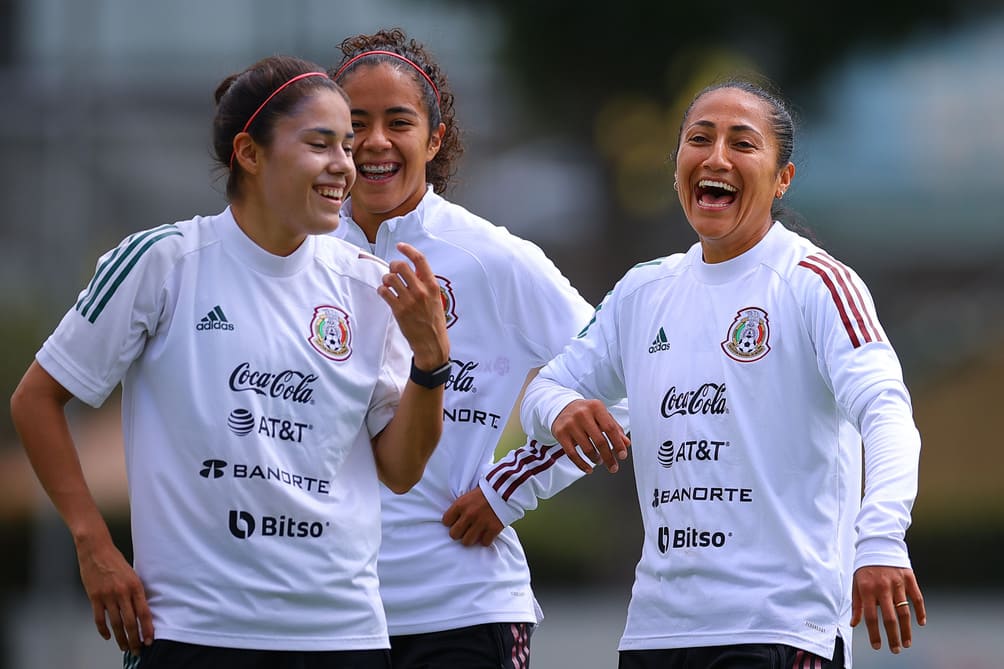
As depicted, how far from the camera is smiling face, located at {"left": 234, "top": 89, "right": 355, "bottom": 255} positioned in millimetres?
3740

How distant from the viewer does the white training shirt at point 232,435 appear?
3514mm

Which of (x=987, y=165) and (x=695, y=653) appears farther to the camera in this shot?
(x=987, y=165)

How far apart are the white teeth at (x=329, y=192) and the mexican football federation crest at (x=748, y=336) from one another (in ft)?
3.43

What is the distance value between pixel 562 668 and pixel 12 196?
7.05 metres

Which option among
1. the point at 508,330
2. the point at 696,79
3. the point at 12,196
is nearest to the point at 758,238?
the point at 508,330

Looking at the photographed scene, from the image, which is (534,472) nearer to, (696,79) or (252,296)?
(252,296)

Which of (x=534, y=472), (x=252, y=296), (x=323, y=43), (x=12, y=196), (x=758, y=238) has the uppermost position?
(x=323, y=43)

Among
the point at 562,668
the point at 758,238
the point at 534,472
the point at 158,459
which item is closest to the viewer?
the point at 158,459

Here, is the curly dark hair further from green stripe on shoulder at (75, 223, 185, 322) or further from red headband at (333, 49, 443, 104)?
green stripe on shoulder at (75, 223, 185, 322)

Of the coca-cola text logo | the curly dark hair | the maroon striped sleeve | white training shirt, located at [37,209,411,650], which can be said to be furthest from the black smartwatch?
the curly dark hair

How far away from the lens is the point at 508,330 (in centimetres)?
467

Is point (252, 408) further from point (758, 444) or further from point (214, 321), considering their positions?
point (758, 444)

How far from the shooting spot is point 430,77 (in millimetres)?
4840

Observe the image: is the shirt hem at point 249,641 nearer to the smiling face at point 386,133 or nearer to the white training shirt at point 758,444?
the white training shirt at point 758,444
